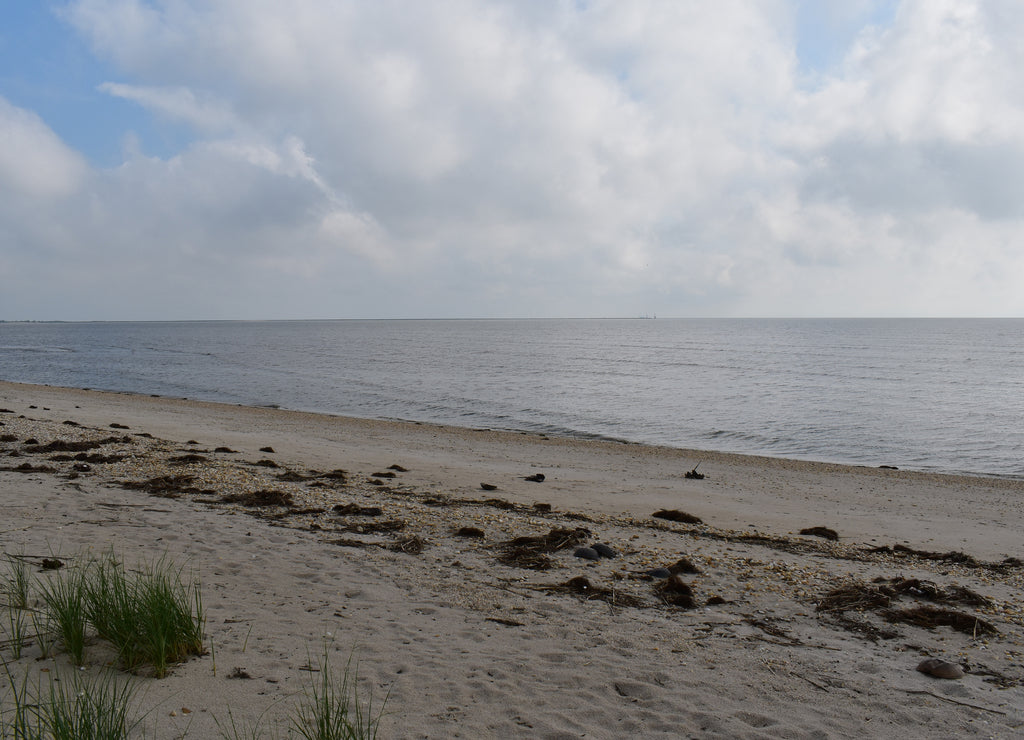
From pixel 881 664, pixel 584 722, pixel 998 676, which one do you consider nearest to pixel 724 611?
pixel 881 664

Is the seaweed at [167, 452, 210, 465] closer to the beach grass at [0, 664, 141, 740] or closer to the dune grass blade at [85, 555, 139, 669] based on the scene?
the dune grass blade at [85, 555, 139, 669]

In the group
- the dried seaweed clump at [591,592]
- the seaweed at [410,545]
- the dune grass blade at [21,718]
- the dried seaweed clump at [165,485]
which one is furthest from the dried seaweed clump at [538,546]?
the dried seaweed clump at [165,485]

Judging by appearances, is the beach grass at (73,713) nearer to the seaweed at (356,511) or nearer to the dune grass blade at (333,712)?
the dune grass blade at (333,712)

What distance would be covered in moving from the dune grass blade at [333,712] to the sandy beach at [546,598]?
14 cm

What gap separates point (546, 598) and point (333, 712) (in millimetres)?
2700

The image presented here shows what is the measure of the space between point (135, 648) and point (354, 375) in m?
49.7

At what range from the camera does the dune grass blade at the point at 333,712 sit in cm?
316

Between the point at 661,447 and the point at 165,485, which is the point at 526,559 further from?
the point at 661,447

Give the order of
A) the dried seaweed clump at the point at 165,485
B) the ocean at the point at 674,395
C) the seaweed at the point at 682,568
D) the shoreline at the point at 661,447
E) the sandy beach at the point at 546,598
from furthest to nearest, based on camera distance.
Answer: the ocean at the point at 674,395
the shoreline at the point at 661,447
the dried seaweed clump at the point at 165,485
the seaweed at the point at 682,568
the sandy beach at the point at 546,598

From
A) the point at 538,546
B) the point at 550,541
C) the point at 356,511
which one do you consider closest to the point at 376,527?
the point at 356,511

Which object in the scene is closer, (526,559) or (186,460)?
(526,559)

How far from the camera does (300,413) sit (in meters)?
30.8

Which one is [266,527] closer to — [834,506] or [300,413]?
[834,506]

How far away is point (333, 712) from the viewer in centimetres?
403
